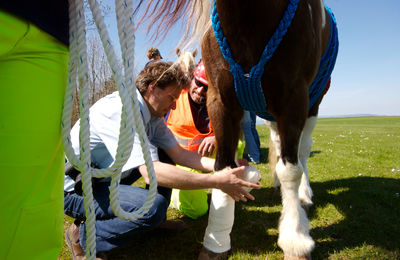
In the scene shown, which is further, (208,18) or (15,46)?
(208,18)

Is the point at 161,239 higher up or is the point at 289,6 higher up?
the point at 289,6

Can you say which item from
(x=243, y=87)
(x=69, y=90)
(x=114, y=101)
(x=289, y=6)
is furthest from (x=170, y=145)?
(x=69, y=90)

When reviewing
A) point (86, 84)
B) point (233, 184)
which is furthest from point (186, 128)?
point (86, 84)

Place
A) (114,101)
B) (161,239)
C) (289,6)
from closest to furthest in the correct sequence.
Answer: (289,6) < (114,101) < (161,239)

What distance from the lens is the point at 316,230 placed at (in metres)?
2.22

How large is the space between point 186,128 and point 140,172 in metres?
1.42

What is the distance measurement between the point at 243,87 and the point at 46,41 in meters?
1.05

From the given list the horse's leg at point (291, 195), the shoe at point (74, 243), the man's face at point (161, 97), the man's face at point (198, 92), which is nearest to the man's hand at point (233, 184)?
the horse's leg at point (291, 195)

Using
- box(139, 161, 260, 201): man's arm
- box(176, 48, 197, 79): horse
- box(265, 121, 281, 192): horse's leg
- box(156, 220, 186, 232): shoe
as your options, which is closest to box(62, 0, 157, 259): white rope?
box(139, 161, 260, 201): man's arm

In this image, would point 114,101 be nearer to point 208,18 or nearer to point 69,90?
point 208,18

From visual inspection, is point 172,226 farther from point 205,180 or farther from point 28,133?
point 28,133

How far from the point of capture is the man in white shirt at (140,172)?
1690 millimetres

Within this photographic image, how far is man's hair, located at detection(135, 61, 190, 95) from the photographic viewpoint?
6.59 ft

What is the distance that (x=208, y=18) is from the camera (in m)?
1.62
